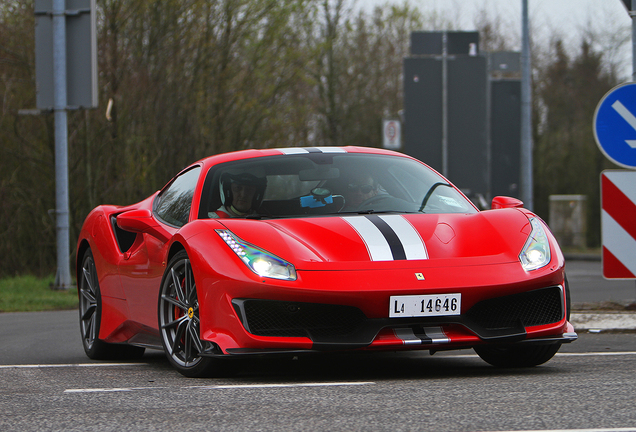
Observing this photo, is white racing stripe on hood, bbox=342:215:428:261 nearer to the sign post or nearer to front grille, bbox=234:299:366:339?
front grille, bbox=234:299:366:339

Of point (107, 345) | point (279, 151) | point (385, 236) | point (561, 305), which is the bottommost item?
point (107, 345)

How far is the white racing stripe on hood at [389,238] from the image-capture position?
5.05 metres

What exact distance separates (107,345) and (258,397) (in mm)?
2753

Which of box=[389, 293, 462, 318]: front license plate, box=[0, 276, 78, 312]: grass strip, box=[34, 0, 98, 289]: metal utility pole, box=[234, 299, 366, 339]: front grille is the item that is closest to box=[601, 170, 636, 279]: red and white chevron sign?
box=[389, 293, 462, 318]: front license plate

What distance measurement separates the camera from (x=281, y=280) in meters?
4.91

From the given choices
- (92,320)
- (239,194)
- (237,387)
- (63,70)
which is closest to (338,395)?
(237,387)

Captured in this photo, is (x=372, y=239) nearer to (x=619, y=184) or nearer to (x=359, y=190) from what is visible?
(x=359, y=190)

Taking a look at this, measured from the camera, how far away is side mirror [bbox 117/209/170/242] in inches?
244

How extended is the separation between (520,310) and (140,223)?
2439 mm

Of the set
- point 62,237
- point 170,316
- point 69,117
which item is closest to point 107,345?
point 170,316

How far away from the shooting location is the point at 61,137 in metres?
14.0

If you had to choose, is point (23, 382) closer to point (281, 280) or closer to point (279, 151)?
point (281, 280)

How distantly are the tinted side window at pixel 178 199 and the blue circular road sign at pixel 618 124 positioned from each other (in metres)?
3.30

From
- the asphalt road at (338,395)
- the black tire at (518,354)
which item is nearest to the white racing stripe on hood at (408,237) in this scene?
the asphalt road at (338,395)
